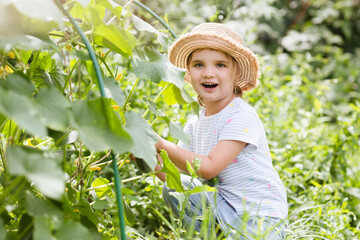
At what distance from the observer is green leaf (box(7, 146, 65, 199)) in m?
0.77

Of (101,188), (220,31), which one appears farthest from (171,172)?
(220,31)

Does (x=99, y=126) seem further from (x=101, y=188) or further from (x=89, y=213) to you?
(x=101, y=188)

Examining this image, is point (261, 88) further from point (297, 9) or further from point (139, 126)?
point (297, 9)

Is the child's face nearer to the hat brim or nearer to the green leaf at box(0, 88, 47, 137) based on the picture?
the hat brim

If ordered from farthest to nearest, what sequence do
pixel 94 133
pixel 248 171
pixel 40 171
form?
pixel 248 171
pixel 94 133
pixel 40 171

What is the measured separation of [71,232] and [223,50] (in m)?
1.04

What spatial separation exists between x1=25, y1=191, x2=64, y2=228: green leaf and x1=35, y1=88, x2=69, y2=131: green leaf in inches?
7.1

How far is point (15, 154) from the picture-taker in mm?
858

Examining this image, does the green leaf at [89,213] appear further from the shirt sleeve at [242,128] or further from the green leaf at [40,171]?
the shirt sleeve at [242,128]

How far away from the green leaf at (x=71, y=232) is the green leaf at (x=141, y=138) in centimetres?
20

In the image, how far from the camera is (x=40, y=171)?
0.81 meters

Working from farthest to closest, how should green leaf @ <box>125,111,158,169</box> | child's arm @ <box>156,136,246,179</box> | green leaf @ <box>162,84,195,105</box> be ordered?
child's arm @ <box>156,136,246,179</box> → green leaf @ <box>162,84,195,105</box> → green leaf @ <box>125,111,158,169</box>

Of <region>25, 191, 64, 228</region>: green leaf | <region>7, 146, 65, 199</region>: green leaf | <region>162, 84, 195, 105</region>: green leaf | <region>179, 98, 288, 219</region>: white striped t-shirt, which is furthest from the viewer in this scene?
<region>179, 98, 288, 219</region>: white striped t-shirt

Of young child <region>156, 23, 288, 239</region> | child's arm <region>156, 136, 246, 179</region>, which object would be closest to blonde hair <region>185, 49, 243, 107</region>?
Result: young child <region>156, 23, 288, 239</region>
